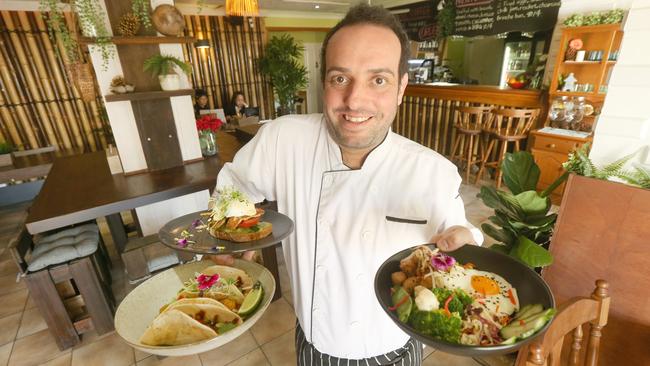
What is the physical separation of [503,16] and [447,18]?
1076mm

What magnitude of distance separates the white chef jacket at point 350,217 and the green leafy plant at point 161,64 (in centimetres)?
156

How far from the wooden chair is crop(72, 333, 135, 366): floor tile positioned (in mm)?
2545

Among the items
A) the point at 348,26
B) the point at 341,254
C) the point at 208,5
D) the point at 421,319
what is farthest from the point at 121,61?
the point at 208,5

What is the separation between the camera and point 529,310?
732 mm

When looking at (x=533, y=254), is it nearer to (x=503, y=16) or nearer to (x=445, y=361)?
(x=445, y=361)

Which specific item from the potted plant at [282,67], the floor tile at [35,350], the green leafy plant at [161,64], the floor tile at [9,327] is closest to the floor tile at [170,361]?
the floor tile at [35,350]

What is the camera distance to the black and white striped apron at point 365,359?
117 cm

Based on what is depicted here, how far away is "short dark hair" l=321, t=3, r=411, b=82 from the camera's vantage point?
39.3 inches

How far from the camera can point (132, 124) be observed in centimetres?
242

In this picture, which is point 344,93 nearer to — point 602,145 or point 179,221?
point 179,221

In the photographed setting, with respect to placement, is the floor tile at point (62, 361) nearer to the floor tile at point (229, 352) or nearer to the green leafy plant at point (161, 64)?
the floor tile at point (229, 352)

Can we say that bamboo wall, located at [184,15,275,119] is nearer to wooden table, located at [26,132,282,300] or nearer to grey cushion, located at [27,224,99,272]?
wooden table, located at [26,132,282,300]

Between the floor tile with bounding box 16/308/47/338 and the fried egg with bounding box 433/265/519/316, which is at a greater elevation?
the fried egg with bounding box 433/265/519/316

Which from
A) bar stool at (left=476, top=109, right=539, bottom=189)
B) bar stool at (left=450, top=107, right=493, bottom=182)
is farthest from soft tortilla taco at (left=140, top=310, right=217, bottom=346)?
bar stool at (left=450, top=107, right=493, bottom=182)
